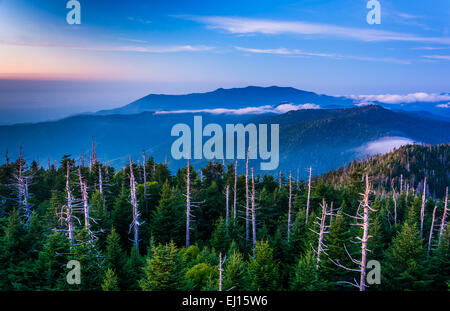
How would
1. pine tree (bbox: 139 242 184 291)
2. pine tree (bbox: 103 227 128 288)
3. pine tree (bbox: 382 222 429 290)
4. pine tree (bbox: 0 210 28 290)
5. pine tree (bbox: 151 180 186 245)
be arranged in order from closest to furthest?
1. pine tree (bbox: 139 242 184 291)
2. pine tree (bbox: 0 210 28 290)
3. pine tree (bbox: 103 227 128 288)
4. pine tree (bbox: 382 222 429 290)
5. pine tree (bbox: 151 180 186 245)

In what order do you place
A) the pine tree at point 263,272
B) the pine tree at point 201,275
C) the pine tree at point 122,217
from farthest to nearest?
the pine tree at point 122,217, the pine tree at point 201,275, the pine tree at point 263,272

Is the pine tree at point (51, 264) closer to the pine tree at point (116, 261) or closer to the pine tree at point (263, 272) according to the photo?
the pine tree at point (116, 261)

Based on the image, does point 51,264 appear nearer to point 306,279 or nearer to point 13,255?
point 13,255

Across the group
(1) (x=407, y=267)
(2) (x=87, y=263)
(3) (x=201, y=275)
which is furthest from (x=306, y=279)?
(2) (x=87, y=263)

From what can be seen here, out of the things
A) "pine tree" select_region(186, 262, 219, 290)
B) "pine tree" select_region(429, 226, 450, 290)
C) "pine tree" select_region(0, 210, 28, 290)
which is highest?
"pine tree" select_region(0, 210, 28, 290)

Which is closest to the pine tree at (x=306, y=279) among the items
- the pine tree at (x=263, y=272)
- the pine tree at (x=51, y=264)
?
the pine tree at (x=263, y=272)

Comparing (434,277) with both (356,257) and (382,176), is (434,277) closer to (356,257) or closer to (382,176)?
(356,257)

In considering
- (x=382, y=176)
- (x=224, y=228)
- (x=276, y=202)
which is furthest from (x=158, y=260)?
(x=382, y=176)

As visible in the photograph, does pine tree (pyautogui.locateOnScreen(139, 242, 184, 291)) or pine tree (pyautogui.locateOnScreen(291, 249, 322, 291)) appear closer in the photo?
pine tree (pyautogui.locateOnScreen(139, 242, 184, 291))

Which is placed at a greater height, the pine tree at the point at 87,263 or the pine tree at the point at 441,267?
the pine tree at the point at 87,263

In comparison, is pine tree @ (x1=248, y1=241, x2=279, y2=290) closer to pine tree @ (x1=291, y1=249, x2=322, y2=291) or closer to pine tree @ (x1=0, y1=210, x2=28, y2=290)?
Answer: pine tree @ (x1=291, y1=249, x2=322, y2=291)

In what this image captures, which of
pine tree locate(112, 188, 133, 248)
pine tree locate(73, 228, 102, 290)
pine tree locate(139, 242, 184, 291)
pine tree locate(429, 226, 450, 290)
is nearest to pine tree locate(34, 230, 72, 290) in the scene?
pine tree locate(73, 228, 102, 290)

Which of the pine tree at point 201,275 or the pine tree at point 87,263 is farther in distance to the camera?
the pine tree at point 201,275
